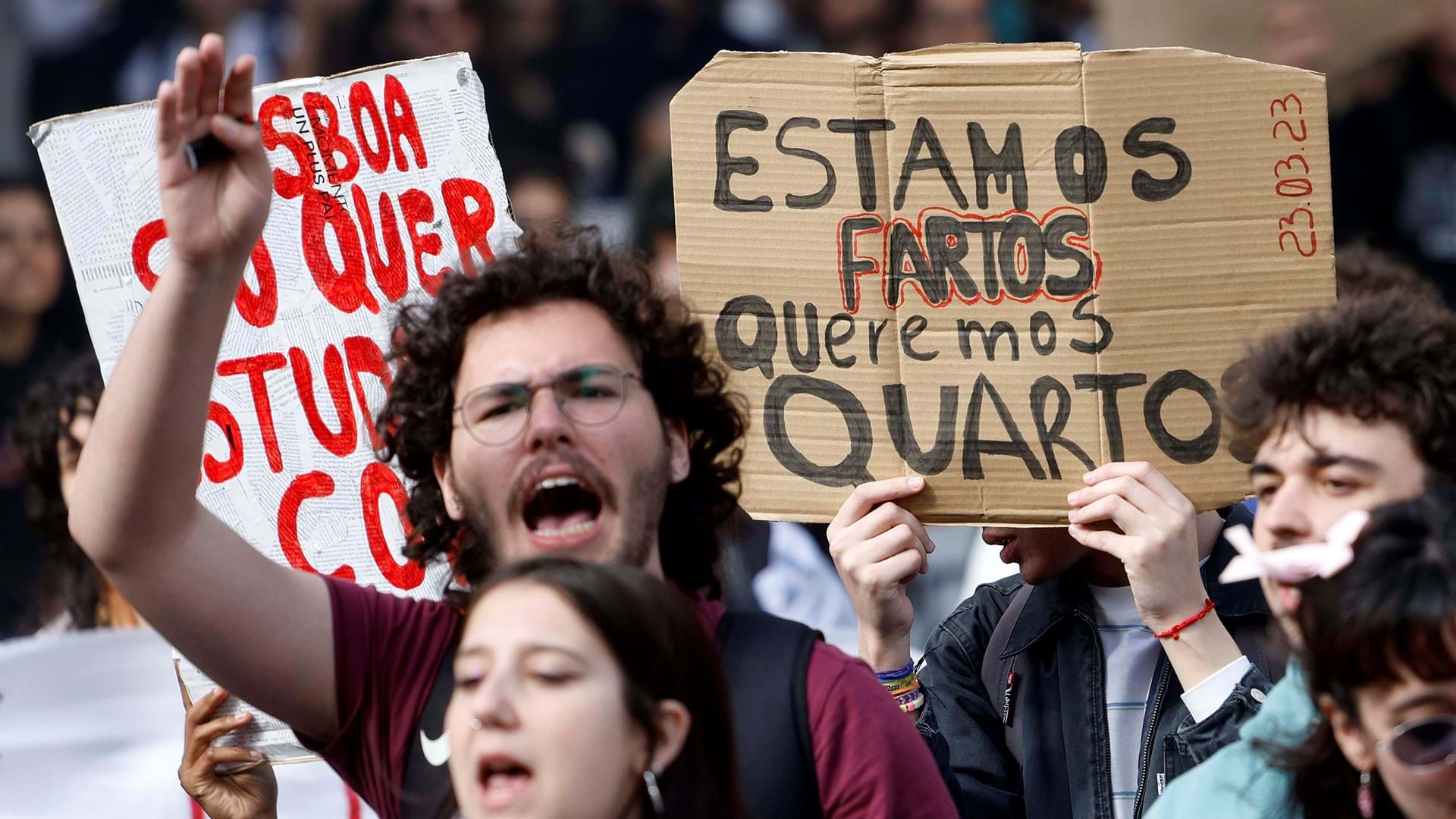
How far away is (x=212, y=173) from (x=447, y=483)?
2.03 feet

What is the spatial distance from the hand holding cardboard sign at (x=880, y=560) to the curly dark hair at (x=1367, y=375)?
518 millimetres

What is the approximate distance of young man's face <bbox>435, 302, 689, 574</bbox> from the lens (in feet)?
7.22

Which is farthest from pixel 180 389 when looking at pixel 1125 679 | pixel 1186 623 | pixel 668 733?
pixel 1125 679

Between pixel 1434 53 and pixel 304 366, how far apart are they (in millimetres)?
4597

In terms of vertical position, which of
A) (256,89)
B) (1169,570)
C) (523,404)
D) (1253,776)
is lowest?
(1253,776)

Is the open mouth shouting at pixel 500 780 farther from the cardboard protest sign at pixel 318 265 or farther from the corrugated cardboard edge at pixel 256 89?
the corrugated cardboard edge at pixel 256 89

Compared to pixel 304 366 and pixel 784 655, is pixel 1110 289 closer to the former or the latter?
pixel 784 655

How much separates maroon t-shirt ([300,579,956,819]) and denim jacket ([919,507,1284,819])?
15.4 inches

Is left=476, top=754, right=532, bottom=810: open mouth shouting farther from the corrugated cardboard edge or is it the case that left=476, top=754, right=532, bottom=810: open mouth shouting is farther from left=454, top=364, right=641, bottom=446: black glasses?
the corrugated cardboard edge

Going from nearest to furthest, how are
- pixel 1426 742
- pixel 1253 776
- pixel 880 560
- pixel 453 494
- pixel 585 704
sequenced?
pixel 1426 742
pixel 585 704
pixel 1253 776
pixel 453 494
pixel 880 560

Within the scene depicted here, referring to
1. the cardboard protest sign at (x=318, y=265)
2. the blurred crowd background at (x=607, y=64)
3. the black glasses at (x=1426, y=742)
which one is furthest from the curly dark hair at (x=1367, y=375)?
the blurred crowd background at (x=607, y=64)

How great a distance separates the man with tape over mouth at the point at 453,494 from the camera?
1.85 m

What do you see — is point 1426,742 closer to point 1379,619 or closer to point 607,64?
point 1379,619

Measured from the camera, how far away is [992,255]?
2.65 meters
